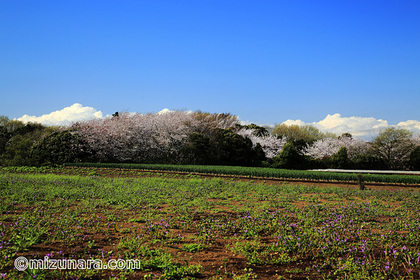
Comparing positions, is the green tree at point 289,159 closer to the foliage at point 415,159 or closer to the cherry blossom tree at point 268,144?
the cherry blossom tree at point 268,144

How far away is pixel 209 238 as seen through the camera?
6754 millimetres

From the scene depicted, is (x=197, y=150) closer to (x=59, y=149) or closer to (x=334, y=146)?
(x=59, y=149)

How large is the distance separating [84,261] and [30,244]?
127 cm

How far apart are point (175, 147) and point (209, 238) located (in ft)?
88.4

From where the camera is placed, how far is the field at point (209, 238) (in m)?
5.11

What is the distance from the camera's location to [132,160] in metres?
33.6

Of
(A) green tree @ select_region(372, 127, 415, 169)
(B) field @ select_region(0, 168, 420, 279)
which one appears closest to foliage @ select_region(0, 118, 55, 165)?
(B) field @ select_region(0, 168, 420, 279)

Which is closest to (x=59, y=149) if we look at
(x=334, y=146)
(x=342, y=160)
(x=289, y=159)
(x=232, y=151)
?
(x=232, y=151)

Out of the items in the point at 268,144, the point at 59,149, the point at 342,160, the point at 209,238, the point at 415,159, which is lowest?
the point at 209,238

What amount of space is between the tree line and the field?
2012cm

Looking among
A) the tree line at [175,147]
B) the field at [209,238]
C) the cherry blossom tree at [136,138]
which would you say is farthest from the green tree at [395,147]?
the field at [209,238]

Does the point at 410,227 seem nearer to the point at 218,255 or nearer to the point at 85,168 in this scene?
the point at 218,255

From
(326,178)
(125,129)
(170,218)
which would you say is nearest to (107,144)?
(125,129)

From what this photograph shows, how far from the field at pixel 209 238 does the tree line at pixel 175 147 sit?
20.1 metres
